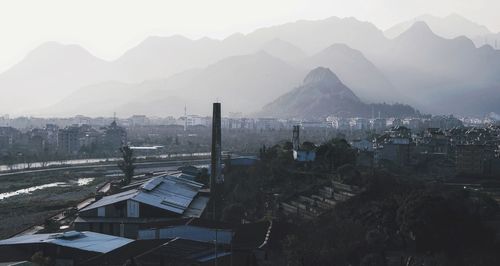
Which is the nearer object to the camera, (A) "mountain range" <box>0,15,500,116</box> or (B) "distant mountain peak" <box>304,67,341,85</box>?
(B) "distant mountain peak" <box>304,67,341,85</box>

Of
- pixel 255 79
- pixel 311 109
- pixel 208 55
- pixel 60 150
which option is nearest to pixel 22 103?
pixel 208 55

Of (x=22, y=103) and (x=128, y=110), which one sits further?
(x=22, y=103)

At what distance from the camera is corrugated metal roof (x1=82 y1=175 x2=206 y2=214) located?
11914mm

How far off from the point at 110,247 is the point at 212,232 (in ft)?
5.45

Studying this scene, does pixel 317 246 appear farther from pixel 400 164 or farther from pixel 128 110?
pixel 128 110

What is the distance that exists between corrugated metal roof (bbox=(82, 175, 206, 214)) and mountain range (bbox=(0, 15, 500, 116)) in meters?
79.7

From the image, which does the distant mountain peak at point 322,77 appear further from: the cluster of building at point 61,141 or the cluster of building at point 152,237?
the cluster of building at point 152,237

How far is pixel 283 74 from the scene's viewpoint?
11144 centimetres

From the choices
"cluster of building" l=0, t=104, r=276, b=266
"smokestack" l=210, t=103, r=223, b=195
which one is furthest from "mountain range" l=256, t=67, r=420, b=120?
"cluster of building" l=0, t=104, r=276, b=266

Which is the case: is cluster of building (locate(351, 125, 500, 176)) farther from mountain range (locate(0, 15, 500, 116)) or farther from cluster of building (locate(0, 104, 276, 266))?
mountain range (locate(0, 15, 500, 116))

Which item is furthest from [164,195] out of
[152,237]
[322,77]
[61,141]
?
[322,77]

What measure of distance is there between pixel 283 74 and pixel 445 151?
87854mm

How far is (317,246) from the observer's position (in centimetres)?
930

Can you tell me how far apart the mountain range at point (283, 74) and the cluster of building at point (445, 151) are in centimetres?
6718
